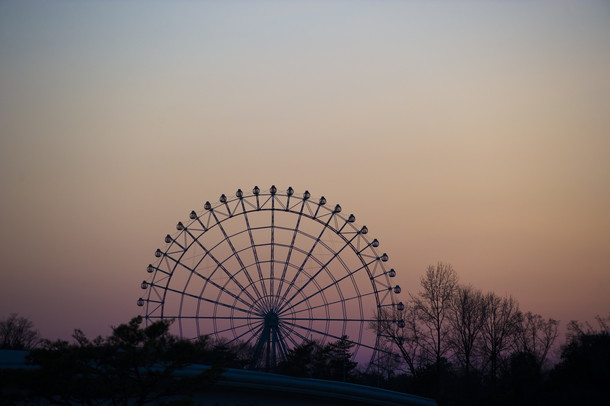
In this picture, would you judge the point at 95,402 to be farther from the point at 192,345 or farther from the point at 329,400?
the point at 329,400

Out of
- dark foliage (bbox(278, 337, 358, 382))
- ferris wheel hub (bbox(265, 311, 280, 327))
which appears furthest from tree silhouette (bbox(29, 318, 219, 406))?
dark foliage (bbox(278, 337, 358, 382))

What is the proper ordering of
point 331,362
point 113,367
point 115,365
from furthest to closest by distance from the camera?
point 331,362 → point 113,367 → point 115,365

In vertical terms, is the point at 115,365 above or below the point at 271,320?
below

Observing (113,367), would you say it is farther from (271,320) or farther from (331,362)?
(331,362)

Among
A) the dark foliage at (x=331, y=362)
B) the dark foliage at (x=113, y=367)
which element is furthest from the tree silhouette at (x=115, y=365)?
the dark foliage at (x=331, y=362)

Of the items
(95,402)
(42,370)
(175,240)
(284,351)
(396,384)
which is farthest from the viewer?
(396,384)

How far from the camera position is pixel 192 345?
30.4 metres

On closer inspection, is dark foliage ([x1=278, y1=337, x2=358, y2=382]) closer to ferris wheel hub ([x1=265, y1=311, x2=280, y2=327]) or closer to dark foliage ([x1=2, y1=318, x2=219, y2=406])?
ferris wheel hub ([x1=265, y1=311, x2=280, y2=327])

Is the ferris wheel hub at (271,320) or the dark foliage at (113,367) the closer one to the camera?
the dark foliage at (113,367)

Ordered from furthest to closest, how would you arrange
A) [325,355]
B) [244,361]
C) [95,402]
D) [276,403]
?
[325,355]
[244,361]
[276,403]
[95,402]

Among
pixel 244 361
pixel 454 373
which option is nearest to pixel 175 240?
pixel 244 361

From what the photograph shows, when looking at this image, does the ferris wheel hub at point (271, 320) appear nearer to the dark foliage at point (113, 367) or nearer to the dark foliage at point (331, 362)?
the dark foliage at point (331, 362)

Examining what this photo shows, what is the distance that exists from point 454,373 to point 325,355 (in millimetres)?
18285

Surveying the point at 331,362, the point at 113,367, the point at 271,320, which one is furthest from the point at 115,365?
the point at 331,362
